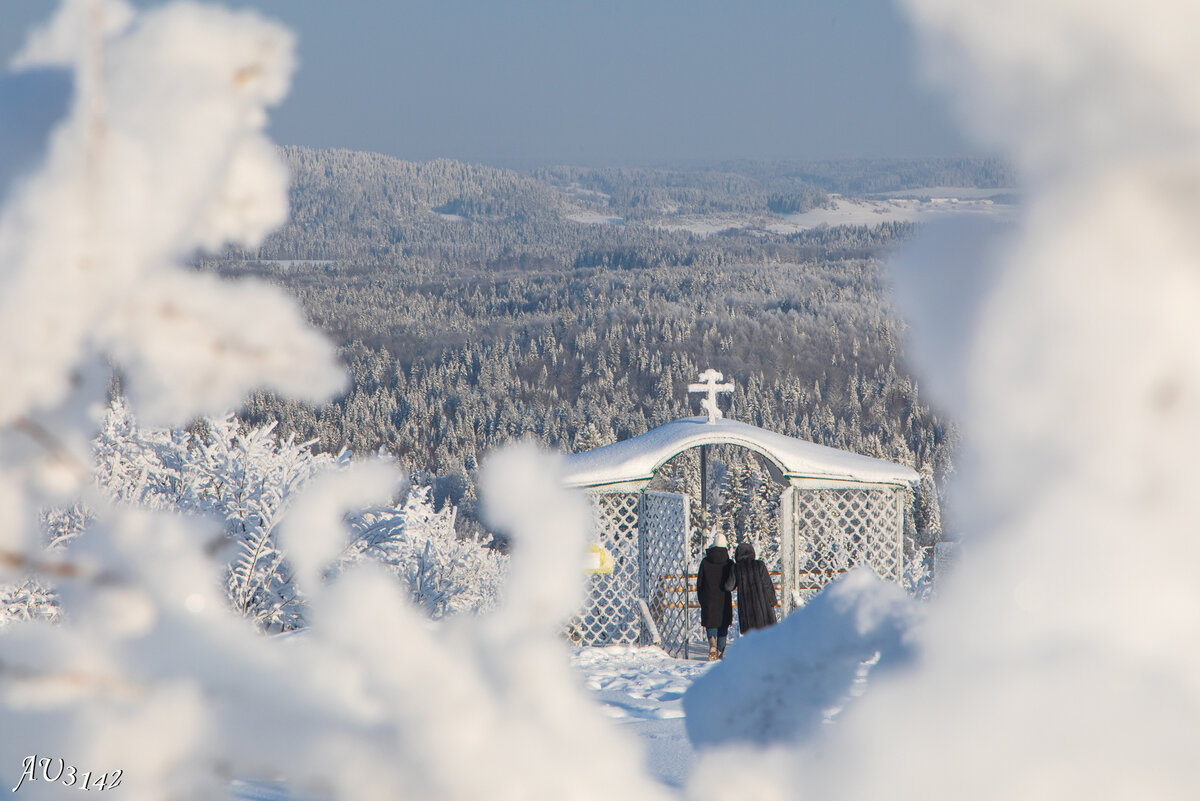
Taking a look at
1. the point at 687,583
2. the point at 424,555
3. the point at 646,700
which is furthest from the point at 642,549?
the point at 646,700

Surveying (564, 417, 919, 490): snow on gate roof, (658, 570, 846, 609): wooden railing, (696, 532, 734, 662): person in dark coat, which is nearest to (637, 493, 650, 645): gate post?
(658, 570, 846, 609): wooden railing

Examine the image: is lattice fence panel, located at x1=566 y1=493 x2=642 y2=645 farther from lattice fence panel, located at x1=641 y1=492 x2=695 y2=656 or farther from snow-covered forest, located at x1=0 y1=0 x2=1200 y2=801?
snow-covered forest, located at x1=0 y1=0 x2=1200 y2=801

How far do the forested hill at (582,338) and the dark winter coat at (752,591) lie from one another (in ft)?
116

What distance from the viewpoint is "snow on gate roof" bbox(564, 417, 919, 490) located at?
8516mm

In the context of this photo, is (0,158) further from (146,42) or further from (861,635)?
(861,635)

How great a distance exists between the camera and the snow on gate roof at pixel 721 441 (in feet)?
27.9

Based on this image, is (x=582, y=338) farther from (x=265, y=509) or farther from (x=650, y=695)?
(x=650, y=695)

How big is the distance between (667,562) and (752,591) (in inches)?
77.9

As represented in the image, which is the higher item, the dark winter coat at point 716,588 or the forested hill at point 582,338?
the forested hill at point 582,338

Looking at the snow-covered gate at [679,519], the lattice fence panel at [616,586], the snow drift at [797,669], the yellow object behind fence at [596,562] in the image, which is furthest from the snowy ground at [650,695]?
the lattice fence panel at [616,586]

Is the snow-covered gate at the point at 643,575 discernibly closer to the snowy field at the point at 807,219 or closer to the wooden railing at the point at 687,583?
the wooden railing at the point at 687,583

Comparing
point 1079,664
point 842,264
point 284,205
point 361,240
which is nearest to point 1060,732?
point 1079,664

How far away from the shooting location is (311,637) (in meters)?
0.60

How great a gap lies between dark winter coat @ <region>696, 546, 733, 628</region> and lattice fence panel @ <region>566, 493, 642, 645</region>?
1547 mm
